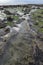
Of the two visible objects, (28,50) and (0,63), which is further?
(28,50)

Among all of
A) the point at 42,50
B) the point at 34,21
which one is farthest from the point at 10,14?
the point at 42,50

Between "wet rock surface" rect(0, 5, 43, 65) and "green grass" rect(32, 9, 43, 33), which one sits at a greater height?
"wet rock surface" rect(0, 5, 43, 65)

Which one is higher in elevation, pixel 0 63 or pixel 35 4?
pixel 0 63

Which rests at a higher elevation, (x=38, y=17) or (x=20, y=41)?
(x=20, y=41)

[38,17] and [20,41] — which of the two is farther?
[38,17]

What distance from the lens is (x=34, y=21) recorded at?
251 inches

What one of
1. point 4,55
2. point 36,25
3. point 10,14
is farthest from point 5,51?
point 10,14

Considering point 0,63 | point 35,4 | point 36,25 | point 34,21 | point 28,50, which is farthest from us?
point 35,4

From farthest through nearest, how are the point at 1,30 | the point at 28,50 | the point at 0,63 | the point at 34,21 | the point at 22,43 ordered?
1. the point at 34,21
2. the point at 1,30
3. the point at 22,43
4. the point at 28,50
5. the point at 0,63

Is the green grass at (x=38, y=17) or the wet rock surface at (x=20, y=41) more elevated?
the wet rock surface at (x=20, y=41)

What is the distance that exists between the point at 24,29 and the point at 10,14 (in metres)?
1.53

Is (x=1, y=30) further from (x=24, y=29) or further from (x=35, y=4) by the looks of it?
(x=35, y=4)

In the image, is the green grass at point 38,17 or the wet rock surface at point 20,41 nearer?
the wet rock surface at point 20,41

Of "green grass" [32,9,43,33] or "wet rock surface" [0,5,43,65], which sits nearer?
"wet rock surface" [0,5,43,65]
